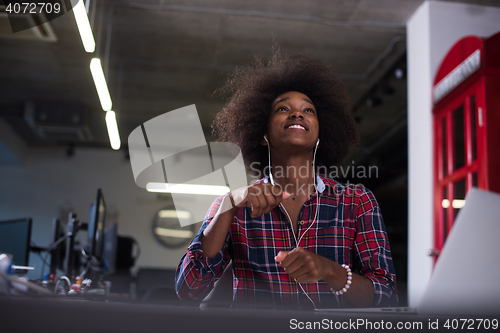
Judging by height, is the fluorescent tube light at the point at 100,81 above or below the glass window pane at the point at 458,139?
above

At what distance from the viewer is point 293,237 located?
1.37 meters

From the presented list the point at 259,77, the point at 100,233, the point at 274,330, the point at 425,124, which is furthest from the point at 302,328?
the point at 425,124

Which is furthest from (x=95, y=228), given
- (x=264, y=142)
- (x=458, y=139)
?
(x=458, y=139)

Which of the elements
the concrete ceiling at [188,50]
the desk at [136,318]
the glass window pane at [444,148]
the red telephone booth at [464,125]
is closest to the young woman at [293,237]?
the desk at [136,318]

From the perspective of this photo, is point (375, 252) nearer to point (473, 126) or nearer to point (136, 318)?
point (136, 318)

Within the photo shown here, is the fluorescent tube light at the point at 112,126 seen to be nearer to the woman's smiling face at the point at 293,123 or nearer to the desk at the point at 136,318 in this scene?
the woman's smiling face at the point at 293,123

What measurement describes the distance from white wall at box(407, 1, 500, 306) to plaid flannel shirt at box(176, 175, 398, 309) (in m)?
1.90

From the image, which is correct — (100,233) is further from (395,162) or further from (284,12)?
(395,162)

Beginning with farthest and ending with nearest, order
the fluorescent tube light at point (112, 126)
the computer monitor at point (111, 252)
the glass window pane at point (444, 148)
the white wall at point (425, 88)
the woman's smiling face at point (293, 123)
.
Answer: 1. the fluorescent tube light at point (112, 126)
2. the computer monitor at point (111, 252)
3. the white wall at point (425, 88)
4. the glass window pane at point (444, 148)
5. the woman's smiling face at point (293, 123)

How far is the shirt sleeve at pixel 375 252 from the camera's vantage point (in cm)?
117

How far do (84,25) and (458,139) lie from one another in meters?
2.52

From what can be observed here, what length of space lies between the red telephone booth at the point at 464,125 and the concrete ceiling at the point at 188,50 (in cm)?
93

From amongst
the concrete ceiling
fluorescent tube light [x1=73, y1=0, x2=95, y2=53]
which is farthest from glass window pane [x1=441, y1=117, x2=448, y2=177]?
fluorescent tube light [x1=73, y1=0, x2=95, y2=53]

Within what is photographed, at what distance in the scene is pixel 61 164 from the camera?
25.4 feet
